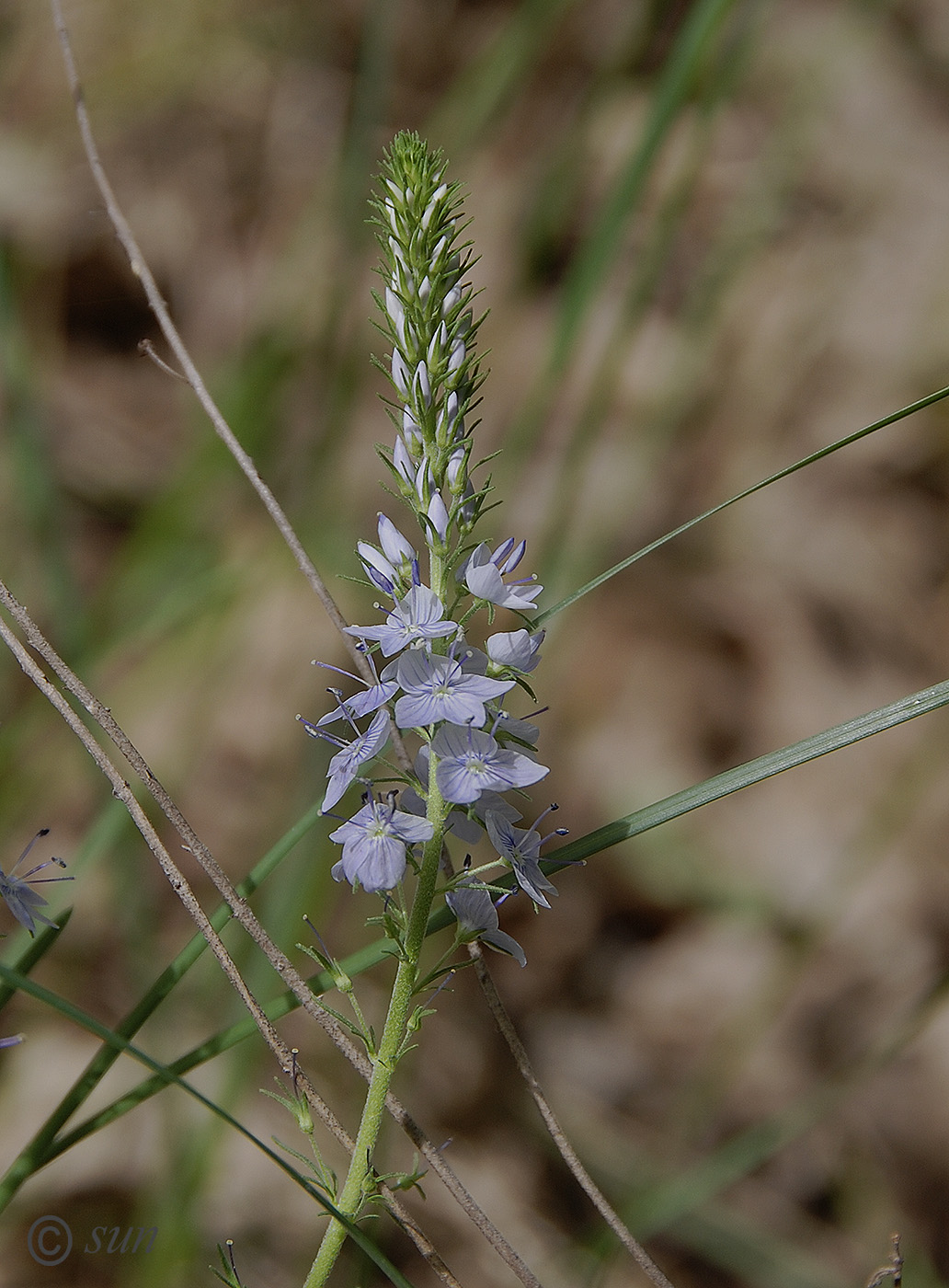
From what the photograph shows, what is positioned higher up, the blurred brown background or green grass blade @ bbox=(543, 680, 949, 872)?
the blurred brown background

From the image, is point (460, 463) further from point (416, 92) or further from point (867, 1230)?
point (416, 92)

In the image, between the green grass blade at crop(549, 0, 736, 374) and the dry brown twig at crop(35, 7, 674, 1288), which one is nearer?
the dry brown twig at crop(35, 7, 674, 1288)

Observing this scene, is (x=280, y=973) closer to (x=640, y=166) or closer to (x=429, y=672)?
(x=429, y=672)

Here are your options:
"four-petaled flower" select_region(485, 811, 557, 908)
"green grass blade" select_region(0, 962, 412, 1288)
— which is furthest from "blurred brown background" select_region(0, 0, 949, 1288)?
"green grass blade" select_region(0, 962, 412, 1288)

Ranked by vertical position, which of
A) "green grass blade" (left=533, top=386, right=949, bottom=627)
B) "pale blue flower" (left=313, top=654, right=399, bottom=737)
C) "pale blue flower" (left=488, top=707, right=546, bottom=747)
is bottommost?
"pale blue flower" (left=488, top=707, right=546, bottom=747)

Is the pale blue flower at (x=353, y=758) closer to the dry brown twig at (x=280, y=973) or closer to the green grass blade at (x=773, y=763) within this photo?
the dry brown twig at (x=280, y=973)

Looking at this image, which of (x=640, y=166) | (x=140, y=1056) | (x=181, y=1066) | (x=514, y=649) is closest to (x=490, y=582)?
(x=514, y=649)

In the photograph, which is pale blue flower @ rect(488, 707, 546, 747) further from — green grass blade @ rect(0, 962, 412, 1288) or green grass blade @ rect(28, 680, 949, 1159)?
green grass blade @ rect(0, 962, 412, 1288)
